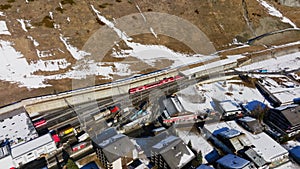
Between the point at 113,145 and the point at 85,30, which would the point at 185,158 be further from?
the point at 85,30

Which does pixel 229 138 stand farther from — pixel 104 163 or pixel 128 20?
pixel 128 20

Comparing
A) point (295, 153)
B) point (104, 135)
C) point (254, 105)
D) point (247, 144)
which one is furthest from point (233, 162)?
point (104, 135)

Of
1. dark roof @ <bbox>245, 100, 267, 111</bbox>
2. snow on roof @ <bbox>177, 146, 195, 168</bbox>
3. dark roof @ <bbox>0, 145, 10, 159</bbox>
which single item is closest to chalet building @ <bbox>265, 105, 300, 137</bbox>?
dark roof @ <bbox>245, 100, 267, 111</bbox>

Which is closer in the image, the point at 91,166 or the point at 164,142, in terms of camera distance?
the point at 91,166

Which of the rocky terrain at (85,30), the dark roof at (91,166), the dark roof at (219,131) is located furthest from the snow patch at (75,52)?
the dark roof at (219,131)

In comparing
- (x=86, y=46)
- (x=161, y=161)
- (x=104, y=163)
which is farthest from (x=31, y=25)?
(x=161, y=161)

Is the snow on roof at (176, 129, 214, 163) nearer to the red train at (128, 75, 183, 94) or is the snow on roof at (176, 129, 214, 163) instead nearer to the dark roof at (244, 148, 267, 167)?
the dark roof at (244, 148, 267, 167)
